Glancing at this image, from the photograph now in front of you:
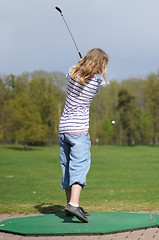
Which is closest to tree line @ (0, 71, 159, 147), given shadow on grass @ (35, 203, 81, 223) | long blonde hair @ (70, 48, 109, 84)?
shadow on grass @ (35, 203, 81, 223)

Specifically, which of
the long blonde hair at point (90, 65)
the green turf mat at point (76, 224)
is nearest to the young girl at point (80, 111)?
the long blonde hair at point (90, 65)

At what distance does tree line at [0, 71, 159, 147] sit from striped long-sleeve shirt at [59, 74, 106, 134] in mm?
40413

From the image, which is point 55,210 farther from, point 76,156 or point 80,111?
point 80,111

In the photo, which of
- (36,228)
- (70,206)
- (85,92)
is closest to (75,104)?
(85,92)

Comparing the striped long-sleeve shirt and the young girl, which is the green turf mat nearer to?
the young girl

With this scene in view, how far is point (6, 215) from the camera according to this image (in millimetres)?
6473

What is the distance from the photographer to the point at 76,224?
543cm

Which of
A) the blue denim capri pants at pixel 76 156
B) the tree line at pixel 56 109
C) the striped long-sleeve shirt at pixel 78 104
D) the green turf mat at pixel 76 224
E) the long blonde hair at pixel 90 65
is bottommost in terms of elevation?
the green turf mat at pixel 76 224

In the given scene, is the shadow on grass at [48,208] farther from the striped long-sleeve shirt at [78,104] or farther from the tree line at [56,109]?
the tree line at [56,109]

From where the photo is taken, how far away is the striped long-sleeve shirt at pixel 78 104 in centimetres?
583

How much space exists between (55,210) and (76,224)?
1.51 metres

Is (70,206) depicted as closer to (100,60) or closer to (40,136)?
(100,60)

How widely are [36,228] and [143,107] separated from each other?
65.8m

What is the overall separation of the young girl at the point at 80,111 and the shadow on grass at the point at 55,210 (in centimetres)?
23
